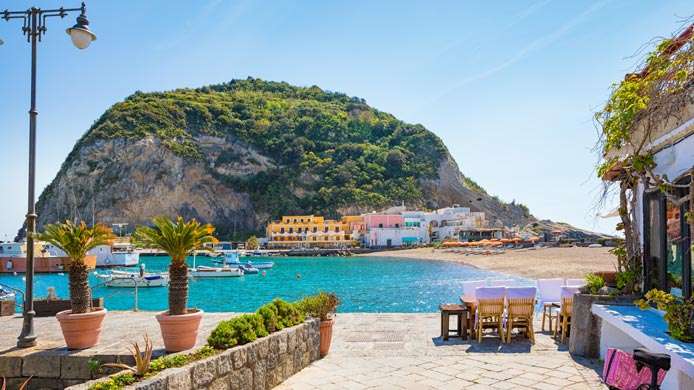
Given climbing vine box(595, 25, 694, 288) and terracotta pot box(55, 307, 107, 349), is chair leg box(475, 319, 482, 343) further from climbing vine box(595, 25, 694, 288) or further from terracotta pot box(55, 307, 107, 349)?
terracotta pot box(55, 307, 107, 349)

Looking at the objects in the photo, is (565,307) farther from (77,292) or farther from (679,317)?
(77,292)

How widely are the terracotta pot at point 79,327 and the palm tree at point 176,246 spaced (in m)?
1.45

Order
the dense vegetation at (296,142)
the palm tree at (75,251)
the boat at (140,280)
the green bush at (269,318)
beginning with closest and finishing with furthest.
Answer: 1. the green bush at (269,318)
2. the palm tree at (75,251)
3. the boat at (140,280)
4. the dense vegetation at (296,142)

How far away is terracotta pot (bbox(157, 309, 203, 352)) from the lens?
564cm

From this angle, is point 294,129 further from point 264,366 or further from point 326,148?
point 264,366

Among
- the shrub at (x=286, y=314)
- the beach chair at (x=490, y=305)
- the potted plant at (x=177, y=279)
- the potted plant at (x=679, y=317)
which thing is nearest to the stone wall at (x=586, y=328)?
the beach chair at (x=490, y=305)

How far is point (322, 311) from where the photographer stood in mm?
7309

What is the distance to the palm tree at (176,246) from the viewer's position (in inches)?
230

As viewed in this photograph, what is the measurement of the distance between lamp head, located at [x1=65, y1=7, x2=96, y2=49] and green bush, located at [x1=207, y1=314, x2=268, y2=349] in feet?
15.4

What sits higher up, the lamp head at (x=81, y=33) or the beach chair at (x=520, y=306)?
the lamp head at (x=81, y=33)

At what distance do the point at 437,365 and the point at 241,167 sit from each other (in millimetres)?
94072

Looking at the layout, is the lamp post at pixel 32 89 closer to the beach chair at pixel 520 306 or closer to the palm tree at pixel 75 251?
the palm tree at pixel 75 251

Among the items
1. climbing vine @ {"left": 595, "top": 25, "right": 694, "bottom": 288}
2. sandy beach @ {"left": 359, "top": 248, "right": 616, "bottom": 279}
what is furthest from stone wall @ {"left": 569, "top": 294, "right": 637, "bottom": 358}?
sandy beach @ {"left": 359, "top": 248, "right": 616, "bottom": 279}

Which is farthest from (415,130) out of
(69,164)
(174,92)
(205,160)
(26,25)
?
(26,25)
